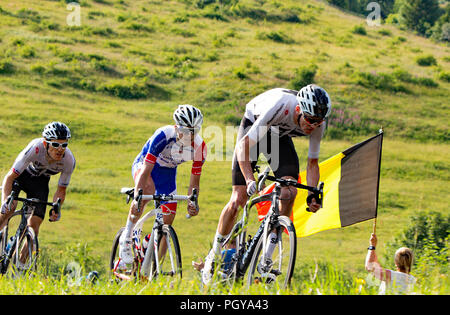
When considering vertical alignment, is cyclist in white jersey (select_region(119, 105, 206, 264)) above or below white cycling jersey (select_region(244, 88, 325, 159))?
below

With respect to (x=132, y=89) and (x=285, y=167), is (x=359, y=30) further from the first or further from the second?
(x=285, y=167)

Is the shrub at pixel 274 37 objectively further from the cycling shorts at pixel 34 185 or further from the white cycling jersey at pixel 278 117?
the white cycling jersey at pixel 278 117

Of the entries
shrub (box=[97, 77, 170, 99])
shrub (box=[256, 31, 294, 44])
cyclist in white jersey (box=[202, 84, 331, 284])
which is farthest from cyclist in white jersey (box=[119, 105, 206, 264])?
shrub (box=[256, 31, 294, 44])

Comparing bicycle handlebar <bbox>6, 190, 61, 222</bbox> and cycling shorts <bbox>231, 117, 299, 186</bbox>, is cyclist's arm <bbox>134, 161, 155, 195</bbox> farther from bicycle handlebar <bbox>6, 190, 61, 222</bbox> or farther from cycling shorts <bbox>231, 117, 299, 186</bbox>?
bicycle handlebar <bbox>6, 190, 61, 222</bbox>

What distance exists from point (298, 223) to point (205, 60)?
44.4 meters

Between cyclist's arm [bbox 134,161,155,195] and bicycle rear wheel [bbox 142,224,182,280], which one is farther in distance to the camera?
cyclist's arm [bbox 134,161,155,195]

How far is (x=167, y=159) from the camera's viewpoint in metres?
9.50

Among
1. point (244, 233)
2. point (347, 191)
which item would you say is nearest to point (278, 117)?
point (244, 233)

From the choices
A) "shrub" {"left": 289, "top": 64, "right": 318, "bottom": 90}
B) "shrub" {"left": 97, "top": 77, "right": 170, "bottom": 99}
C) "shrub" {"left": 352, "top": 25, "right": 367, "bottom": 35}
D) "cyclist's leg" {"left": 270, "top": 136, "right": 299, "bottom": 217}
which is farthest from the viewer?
"shrub" {"left": 352, "top": 25, "right": 367, "bottom": 35}

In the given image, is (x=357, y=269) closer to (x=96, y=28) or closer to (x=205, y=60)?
(x=205, y=60)

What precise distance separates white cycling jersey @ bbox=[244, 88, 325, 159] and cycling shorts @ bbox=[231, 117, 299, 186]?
11cm

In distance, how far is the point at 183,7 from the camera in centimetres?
7381

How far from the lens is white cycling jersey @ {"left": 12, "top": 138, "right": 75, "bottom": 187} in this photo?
9953 mm

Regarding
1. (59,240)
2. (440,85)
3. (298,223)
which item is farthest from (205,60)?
(298,223)
